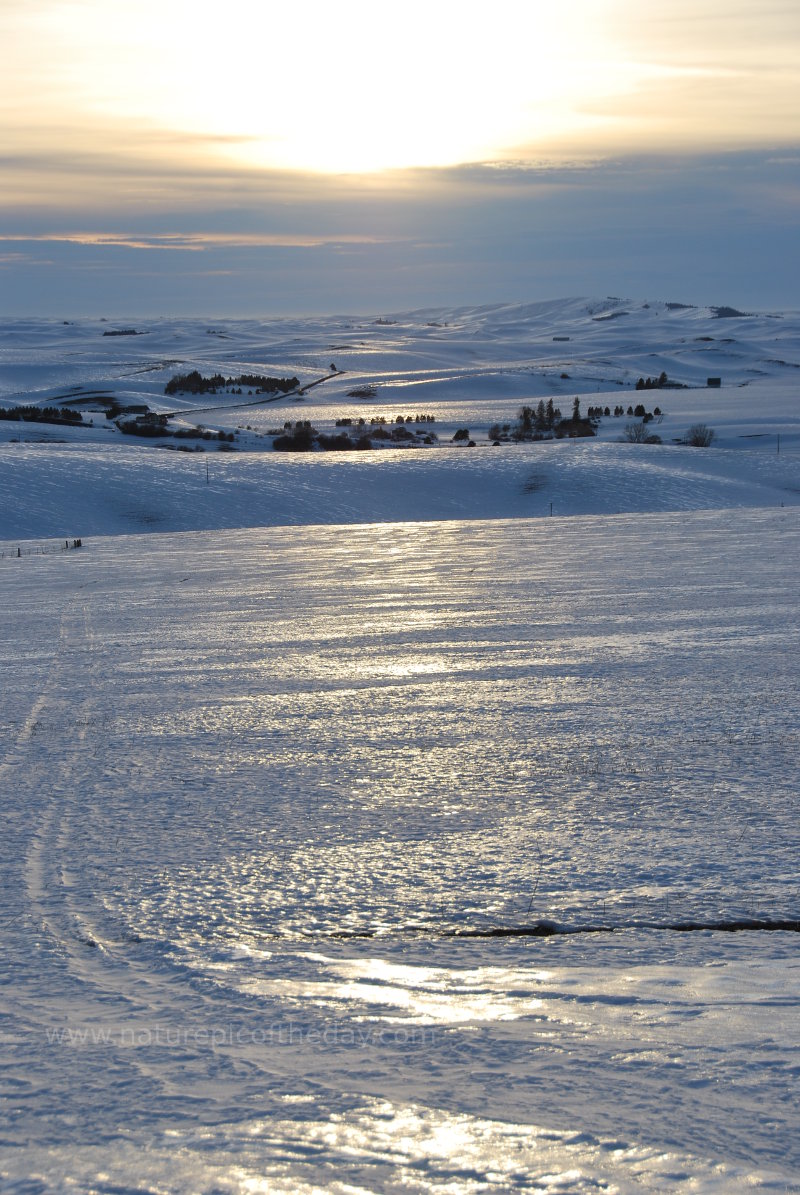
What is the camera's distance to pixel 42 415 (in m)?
40.4

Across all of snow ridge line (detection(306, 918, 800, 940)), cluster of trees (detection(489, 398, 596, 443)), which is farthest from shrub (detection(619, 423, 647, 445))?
snow ridge line (detection(306, 918, 800, 940))

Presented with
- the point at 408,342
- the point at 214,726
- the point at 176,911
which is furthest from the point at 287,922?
the point at 408,342

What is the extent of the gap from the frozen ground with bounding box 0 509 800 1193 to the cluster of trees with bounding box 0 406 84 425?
101ft

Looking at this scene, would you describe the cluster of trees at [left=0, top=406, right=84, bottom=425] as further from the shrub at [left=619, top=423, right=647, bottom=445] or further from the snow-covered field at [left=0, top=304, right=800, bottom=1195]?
the snow-covered field at [left=0, top=304, right=800, bottom=1195]

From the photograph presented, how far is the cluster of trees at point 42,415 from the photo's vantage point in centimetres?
3941

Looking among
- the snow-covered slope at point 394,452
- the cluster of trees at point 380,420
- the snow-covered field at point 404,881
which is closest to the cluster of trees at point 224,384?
the snow-covered slope at point 394,452

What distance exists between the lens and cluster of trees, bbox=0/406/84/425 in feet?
129

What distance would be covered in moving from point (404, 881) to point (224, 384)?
55299mm

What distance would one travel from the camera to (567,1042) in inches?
144

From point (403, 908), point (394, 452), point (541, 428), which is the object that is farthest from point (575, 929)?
point (541, 428)

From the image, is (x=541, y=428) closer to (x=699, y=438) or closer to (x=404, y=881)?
(x=699, y=438)

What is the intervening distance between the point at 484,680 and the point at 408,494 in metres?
19.8

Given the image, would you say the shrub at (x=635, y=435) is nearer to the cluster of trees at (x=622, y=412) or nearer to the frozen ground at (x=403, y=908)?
the cluster of trees at (x=622, y=412)

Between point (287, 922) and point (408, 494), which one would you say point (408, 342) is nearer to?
point (408, 494)
